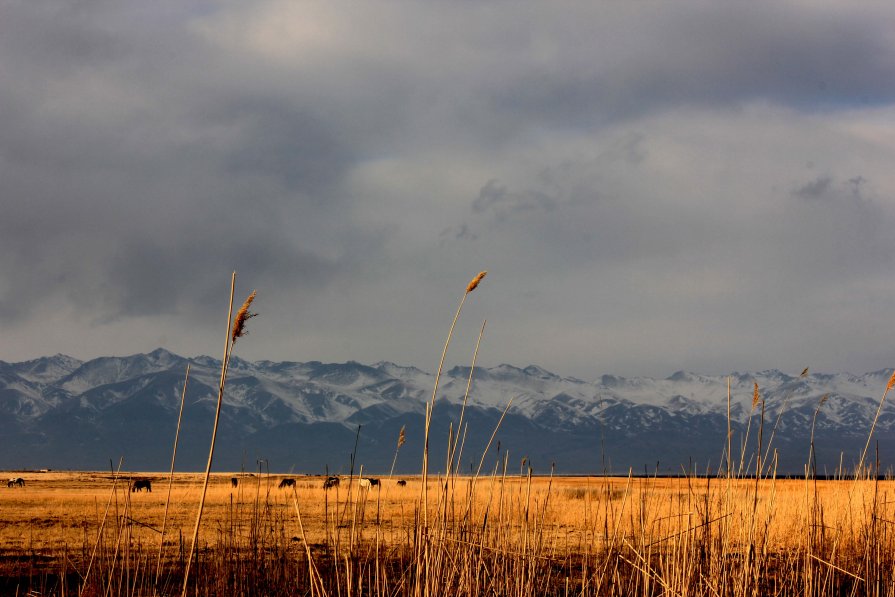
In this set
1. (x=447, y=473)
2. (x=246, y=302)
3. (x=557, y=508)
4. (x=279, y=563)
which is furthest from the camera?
(x=557, y=508)

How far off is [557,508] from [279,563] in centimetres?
1335

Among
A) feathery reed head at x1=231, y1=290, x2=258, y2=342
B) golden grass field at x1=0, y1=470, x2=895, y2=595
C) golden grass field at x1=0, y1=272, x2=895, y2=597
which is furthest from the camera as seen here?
golden grass field at x1=0, y1=470, x2=895, y2=595

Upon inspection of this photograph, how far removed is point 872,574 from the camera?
7539 millimetres

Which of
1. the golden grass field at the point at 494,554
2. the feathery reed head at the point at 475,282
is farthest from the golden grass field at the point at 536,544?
the feathery reed head at the point at 475,282

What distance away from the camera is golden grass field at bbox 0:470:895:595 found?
604 centimetres

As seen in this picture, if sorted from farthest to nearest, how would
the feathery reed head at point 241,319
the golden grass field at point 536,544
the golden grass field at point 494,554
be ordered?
the golden grass field at point 536,544
the golden grass field at point 494,554
the feathery reed head at point 241,319

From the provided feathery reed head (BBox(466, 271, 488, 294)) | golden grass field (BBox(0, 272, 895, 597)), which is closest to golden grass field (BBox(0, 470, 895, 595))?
golden grass field (BBox(0, 272, 895, 597))

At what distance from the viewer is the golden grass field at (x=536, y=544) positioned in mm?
6035

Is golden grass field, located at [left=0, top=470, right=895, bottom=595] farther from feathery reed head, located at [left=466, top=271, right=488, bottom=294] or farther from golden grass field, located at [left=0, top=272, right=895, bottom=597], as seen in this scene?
feathery reed head, located at [left=466, top=271, right=488, bottom=294]

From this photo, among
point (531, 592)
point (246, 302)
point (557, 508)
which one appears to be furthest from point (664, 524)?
point (246, 302)

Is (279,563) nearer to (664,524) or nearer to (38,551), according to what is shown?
(38,551)

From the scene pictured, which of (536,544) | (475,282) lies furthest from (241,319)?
(536,544)

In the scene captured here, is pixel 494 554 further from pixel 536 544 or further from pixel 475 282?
pixel 475 282

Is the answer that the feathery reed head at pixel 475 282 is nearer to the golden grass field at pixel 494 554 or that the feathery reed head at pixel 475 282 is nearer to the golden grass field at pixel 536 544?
the golden grass field at pixel 494 554
